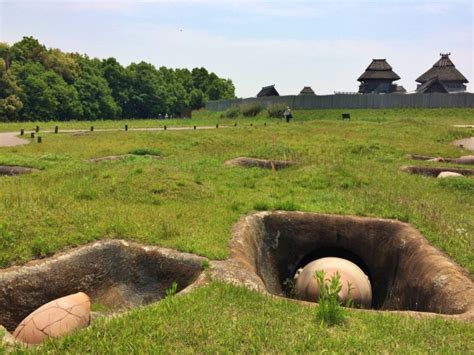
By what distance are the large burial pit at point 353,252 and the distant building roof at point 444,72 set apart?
231ft

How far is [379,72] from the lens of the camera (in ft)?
236

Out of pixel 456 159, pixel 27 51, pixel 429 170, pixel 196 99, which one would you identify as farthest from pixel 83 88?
pixel 429 170

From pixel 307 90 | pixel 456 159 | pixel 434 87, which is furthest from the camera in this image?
pixel 307 90

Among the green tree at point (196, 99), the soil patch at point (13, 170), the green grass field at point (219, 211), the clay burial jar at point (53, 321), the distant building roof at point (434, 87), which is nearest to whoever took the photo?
the green grass field at point (219, 211)

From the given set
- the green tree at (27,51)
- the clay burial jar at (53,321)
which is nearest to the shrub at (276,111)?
the green tree at (27,51)

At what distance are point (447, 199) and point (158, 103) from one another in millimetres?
81786

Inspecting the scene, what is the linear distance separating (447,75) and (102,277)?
7612 cm

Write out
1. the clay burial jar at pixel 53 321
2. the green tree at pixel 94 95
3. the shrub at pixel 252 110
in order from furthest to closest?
the green tree at pixel 94 95 < the shrub at pixel 252 110 < the clay burial jar at pixel 53 321

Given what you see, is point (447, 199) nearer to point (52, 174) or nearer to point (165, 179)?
point (165, 179)

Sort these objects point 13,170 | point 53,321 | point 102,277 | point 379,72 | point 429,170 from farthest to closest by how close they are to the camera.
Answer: point 379,72, point 429,170, point 13,170, point 102,277, point 53,321

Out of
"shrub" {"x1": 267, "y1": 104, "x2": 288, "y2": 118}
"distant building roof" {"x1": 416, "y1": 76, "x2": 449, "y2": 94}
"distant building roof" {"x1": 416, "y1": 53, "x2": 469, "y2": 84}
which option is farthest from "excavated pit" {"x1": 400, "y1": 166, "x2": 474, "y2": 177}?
"distant building roof" {"x1": 416, "y1": 53, "x2": 469, "y2": 84}

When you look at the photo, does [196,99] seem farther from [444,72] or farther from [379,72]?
[444,72]

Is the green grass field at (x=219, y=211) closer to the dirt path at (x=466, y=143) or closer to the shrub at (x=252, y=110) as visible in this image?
the dirt path at (x=466, y=143)

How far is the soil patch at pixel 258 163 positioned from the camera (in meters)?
20.2
